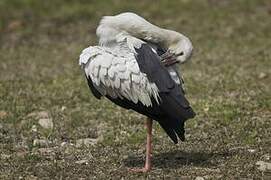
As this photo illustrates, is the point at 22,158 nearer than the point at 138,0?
Yes

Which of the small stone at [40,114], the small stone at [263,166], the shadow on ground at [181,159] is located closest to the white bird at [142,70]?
the shadow on ground at [181,159]

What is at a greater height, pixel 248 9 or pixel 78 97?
pixel 248 9

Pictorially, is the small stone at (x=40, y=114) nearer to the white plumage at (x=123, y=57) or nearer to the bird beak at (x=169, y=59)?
the white plumage at (x=123, y=57)

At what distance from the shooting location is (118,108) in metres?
9.08

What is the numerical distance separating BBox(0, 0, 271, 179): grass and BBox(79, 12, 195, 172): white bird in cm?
57

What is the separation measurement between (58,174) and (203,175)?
1247 millimetres

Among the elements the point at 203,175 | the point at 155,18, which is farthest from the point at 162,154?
the point at 155,18

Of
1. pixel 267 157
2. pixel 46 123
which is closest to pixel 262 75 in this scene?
pixel 46 123

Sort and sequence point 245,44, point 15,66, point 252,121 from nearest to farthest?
point 252,121 < point 15,66 < point 245,44

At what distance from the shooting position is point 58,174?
6492mm

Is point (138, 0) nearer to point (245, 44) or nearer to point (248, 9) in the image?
point (248, 9)

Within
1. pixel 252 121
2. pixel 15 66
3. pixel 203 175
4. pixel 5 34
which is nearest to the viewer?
pixel 203 175

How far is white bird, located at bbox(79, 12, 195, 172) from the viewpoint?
6262mm

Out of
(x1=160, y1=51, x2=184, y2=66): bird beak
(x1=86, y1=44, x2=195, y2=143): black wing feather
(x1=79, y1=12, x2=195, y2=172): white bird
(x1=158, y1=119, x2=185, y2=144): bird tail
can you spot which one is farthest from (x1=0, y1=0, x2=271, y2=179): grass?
(x1=160, y1=51, x2=184, y2=66): bird beak
